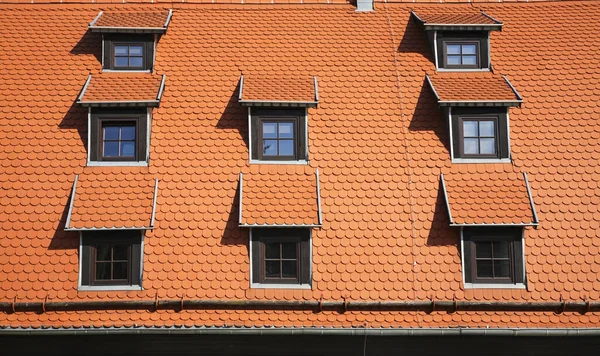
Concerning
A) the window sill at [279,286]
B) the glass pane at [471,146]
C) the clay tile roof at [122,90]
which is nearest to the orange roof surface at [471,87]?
the glass pane at [471,146]

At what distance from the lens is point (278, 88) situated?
15.5 meters

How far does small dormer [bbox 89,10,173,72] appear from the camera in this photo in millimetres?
16281

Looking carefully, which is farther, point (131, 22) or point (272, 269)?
Result: point (131, 22)

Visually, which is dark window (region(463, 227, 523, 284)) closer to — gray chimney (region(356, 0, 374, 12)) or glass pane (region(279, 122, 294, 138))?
glass pane (region(279, 122, 294, 138))

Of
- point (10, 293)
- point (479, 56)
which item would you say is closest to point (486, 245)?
point (479, 56)

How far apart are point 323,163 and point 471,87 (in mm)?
3655

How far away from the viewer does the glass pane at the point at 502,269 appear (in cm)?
1429

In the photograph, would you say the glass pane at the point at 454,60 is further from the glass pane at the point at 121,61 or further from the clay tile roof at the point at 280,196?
the glass pane at the point at 121,61

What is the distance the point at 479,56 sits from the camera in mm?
16594

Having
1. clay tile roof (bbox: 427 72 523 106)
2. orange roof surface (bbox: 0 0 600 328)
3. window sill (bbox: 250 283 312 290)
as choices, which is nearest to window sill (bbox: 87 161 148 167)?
orange roof surface (bbox: 0 0 600 328)

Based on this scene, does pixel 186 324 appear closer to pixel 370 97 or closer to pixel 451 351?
pixel 451 351

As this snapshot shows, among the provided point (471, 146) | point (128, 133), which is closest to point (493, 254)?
point (471, 146)

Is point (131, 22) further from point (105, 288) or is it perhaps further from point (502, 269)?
point (502, 269)

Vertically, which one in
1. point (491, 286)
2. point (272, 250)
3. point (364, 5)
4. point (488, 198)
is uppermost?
point (364, 5)
